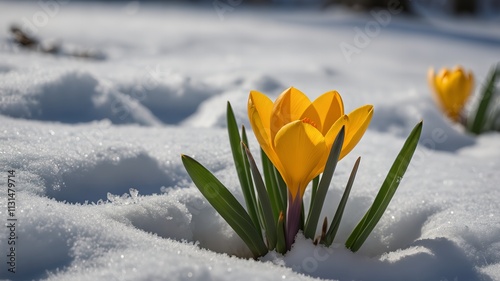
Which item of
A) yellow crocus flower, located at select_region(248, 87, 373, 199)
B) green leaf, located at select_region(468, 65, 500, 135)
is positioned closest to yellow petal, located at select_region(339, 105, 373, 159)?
yellow crocus flower, located at select_region(248, 87, 373, 199)

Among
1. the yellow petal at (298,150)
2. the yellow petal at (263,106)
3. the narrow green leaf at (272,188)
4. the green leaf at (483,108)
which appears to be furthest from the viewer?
the green leaf at (483,108)

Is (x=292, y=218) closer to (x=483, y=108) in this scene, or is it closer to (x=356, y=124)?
(x=356, y=124)

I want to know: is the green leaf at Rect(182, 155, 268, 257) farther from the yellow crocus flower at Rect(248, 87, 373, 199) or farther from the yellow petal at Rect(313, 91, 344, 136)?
the yellow petal at Rect(313, 91, 344, 136)

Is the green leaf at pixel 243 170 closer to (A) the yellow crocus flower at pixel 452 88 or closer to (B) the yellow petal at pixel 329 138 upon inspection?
(B) the yellow petal at pixel 329 138

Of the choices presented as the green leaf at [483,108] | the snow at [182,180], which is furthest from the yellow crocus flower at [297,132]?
the green leaf at [483,108]

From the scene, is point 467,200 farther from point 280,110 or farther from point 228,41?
point 228,41

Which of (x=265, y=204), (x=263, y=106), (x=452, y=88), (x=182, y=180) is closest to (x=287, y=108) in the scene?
(x=263, y=106)
